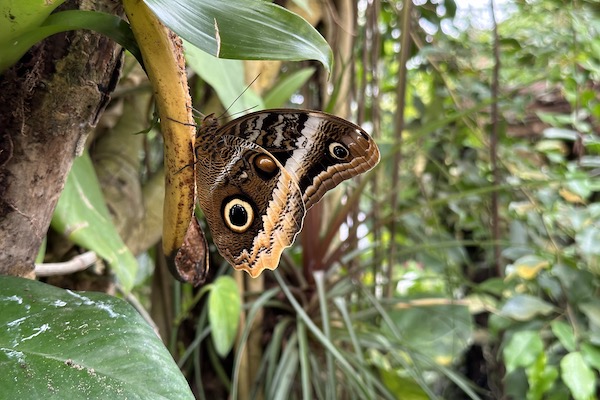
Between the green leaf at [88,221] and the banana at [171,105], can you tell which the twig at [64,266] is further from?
the banana at [171,105]

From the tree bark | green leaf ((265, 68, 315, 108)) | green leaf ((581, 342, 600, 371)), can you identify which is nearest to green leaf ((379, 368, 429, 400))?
green leaf ((581, 342, 600, 371))

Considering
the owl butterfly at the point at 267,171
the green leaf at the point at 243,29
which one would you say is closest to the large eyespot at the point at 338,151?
the owl butterfly at the point at 267,171

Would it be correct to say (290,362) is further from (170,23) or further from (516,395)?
(170,23)

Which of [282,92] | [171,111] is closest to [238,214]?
[171,111]

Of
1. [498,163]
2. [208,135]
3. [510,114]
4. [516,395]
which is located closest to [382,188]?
[498,163]

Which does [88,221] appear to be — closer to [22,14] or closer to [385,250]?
[22,14]

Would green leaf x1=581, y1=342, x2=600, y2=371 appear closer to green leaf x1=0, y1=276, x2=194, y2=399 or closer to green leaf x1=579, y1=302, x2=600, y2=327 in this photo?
green leaf x1=579, y1=302, x2=600, y2=327
